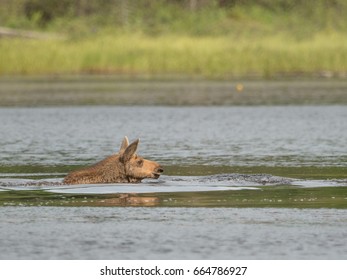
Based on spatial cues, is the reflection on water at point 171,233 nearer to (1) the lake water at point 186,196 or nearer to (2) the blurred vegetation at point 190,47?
(1) the lake water at point 186,196

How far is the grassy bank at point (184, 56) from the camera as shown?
180 feet

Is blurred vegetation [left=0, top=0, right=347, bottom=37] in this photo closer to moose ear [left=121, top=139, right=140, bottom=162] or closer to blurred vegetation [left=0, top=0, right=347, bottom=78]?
blurred vegetation [left=0, top=0, right=347, bottom=78]

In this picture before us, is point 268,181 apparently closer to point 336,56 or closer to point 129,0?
point 336,56

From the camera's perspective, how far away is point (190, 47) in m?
56.1

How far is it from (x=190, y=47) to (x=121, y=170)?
122 ft

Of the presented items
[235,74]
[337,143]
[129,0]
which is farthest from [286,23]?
[337,143]

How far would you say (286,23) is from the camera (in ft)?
210

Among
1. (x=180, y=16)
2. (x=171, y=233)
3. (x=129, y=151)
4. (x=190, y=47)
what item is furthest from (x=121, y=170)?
(x=180, y=16)

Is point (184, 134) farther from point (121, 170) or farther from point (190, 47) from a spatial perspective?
point (190, 47)

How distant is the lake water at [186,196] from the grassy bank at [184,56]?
21.0 meters

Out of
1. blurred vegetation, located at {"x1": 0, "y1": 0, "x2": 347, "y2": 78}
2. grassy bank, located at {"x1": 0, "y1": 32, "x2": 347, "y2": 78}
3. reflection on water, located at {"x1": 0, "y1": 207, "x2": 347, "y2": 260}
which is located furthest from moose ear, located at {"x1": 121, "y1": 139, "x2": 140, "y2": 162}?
grassy bank, located at {"x1": 0, "y1": 32, "x2": 347, "y2": 78}

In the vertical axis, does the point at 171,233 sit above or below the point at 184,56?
below

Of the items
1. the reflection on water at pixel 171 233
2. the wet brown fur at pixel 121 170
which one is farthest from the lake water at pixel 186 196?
the wet brown fur at pixel 121 170

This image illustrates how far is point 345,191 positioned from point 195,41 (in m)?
38.4
